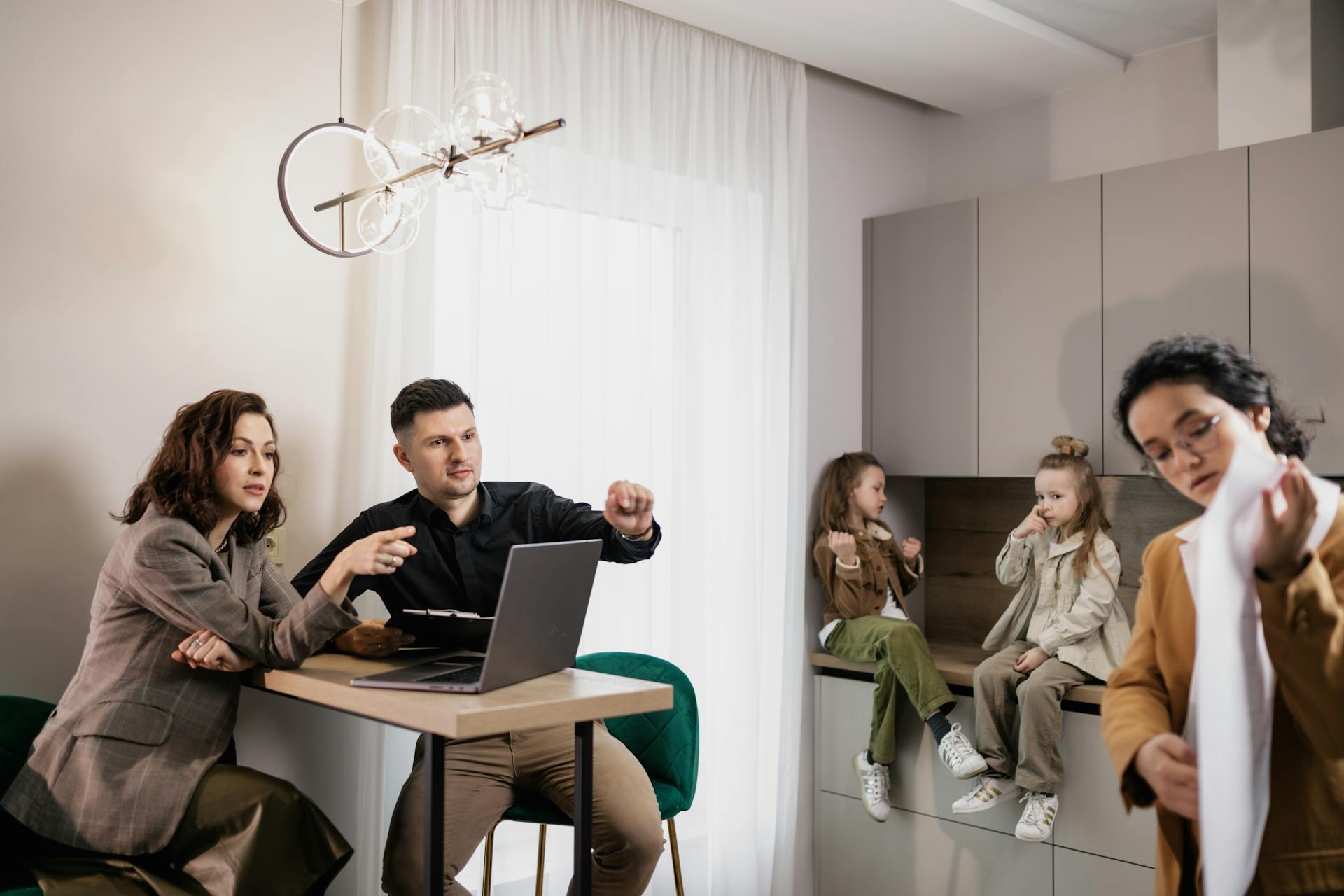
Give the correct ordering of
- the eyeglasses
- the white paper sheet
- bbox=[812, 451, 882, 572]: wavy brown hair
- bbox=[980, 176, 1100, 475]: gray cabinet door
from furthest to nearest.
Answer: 1. bbox=[812, 451, 882, 572]: wavy brown hair
2. bbox=[980, 176, 1100, 475]: gray cabinet door
3. the eyeglasses
4. the white paper sheet

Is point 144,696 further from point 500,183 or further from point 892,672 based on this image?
point 892,672

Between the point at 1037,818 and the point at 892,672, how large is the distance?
0.58 meters

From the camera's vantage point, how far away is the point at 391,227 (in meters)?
2.39

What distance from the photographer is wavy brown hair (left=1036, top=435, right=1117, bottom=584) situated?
124 inches

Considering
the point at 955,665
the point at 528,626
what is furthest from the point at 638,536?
the point at 955,665

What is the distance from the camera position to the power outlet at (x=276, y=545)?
2.62 metres

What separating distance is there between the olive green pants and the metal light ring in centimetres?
189

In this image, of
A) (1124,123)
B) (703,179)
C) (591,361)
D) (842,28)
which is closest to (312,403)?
(591,361)

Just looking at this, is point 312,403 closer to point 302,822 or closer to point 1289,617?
point 302,822

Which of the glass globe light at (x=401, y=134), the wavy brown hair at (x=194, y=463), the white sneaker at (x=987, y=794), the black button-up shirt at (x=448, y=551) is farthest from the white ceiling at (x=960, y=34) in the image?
the white sneaker at (x=987, y=794)

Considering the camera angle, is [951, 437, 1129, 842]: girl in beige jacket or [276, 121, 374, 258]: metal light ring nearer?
[276, 121, 374, 258]: metal light ring

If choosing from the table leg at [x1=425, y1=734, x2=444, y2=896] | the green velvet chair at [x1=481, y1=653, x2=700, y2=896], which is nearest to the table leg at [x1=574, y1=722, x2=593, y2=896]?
the table leg at [x1=425, y1=734, x2=444, y2=896]

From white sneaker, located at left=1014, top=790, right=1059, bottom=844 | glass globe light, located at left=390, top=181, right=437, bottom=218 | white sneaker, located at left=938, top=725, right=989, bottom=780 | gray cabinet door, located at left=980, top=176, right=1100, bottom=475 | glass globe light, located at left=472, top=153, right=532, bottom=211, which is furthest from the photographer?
gray cabinet door, located at left=980, top=176, right=1100, bottom=475

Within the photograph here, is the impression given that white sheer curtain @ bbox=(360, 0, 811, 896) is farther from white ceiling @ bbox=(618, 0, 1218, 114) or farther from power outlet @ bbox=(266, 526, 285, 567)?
power outlet @ bbox=(266, 526, 285, 567)
